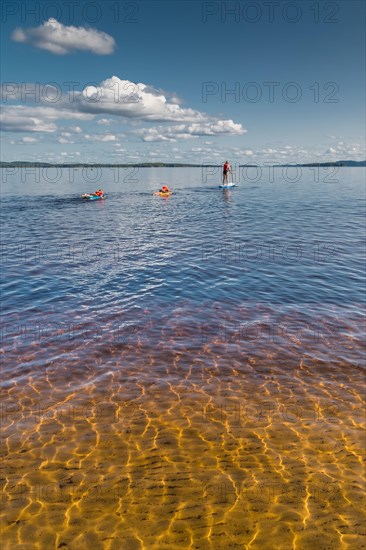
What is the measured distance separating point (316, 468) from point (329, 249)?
24530mm

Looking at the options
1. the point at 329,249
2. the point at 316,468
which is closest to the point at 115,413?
the point at 316,468

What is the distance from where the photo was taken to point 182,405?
11508 mm

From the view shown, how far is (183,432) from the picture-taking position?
10.4 m

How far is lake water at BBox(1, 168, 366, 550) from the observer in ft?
25.7

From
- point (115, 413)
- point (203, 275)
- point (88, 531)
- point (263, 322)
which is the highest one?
point (203, 275)

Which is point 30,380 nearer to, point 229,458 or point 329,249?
point 229,458

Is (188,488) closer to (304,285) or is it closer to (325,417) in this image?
(325,417)

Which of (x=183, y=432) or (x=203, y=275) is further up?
(x=203, y=275)

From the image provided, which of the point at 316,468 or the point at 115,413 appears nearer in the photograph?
the point at 316,468

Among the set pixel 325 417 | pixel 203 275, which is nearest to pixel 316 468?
pixel 325 417

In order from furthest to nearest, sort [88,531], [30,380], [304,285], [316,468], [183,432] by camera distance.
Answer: [304,285], [30,380], [183,432], [316,468], [88,531]

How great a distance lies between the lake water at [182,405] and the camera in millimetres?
7821

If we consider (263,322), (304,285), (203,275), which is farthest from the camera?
(203,275)

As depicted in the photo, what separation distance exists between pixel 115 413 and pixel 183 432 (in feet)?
7.10
